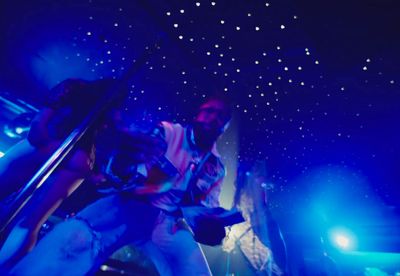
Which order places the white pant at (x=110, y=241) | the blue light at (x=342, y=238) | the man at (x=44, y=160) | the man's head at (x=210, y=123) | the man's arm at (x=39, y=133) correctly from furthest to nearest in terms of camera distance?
the blue light at (x=342, y=238)
the man's head at (x=210, y=123)
the man's arm at (x=39, y=133)
the man at (x=44, y=160)
the white pant at (x=110, y=241)

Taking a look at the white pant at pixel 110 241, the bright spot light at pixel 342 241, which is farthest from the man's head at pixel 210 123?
the bright spot light at pixel 342 241

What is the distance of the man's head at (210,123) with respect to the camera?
215 centimetres

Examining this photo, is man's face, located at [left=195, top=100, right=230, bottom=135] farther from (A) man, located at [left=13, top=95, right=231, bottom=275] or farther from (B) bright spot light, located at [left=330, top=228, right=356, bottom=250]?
(B) bright spot light, located at [left=330, top=228, right=356, bottom=250]

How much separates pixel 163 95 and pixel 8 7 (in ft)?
5.38

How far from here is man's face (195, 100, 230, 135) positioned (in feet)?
7.20

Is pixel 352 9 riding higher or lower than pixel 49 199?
higher

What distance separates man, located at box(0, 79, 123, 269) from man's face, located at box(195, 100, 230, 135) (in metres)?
0.89

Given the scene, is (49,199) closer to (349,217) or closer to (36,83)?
(36,83)

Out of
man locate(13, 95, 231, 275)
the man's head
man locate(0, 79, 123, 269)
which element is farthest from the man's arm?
the man's head

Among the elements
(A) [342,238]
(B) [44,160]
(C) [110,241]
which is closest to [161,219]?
(C) [110,241]

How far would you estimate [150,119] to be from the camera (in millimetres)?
3184

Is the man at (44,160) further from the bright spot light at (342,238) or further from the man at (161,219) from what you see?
the bright spot light at (342,238)

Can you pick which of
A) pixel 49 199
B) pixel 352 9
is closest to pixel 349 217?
pixel 352 9

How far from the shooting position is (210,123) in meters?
2.20
